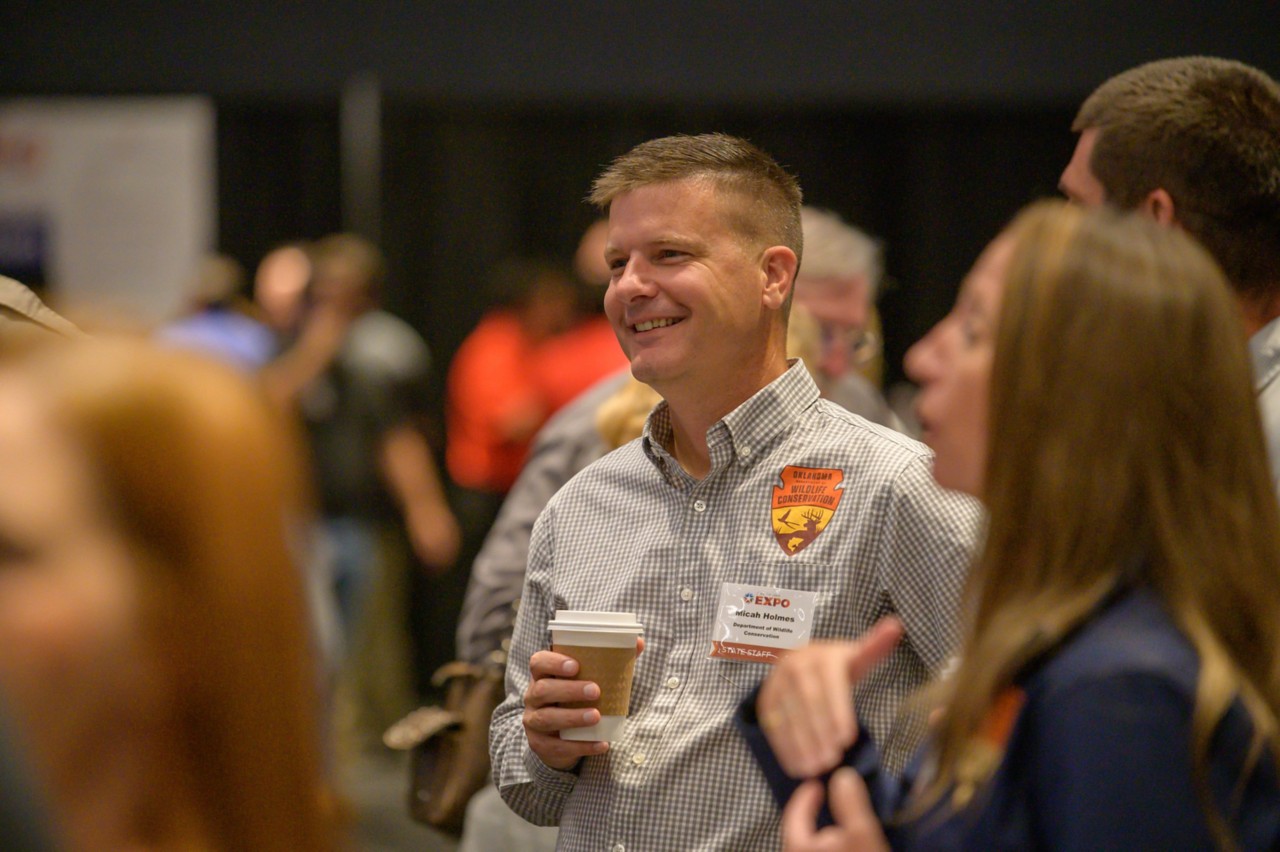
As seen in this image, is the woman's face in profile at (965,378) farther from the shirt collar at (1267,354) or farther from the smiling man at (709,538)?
the shirt collar at (1267,354)

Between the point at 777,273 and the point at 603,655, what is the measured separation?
2.43ft

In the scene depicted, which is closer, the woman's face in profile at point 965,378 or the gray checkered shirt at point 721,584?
the woman's face in profile at point 965,378

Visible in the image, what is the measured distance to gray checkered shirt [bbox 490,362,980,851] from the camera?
1.93 meters

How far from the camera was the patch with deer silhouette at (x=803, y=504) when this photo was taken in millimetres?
2002

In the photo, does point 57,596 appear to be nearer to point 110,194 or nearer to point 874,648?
point 874,648

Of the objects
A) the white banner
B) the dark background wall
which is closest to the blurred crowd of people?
the dark background wall

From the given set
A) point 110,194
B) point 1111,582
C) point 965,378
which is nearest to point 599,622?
point 965,378

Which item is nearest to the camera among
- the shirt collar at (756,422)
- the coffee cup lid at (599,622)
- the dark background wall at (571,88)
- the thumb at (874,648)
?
the thumb at (874,648)

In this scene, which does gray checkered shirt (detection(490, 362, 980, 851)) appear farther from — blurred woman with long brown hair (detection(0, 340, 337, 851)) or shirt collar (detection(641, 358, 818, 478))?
blurred woman with long brown hair (detection(0, 340, 337, 851))

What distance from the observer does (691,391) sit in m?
2.17

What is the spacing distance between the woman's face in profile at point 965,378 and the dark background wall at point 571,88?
5.42m

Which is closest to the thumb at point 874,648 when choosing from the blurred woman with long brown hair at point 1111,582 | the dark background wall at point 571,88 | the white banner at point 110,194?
the blurred woman with long brown hair at point 1111,582

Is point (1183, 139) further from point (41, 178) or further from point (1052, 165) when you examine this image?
point (41, 178)

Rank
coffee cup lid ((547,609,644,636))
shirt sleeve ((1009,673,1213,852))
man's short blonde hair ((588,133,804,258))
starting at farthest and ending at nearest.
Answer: man's short blonde hair ((588,133,804,258)) < coffee cup lid ((547,609,644,636)) < shirt sleeve ((1009,673,1213,852))
